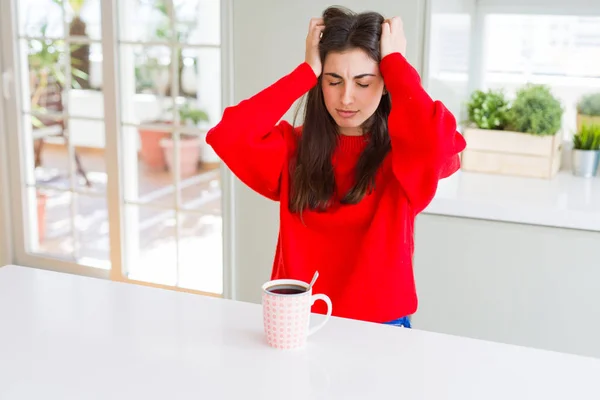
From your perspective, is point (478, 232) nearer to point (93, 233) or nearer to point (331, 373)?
point (331, 373)

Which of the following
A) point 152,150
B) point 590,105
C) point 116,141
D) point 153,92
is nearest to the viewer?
point 590,105

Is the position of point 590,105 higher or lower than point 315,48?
lower

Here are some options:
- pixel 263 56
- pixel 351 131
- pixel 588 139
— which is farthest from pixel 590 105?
pixel 351 131

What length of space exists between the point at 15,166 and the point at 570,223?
7.84 feet

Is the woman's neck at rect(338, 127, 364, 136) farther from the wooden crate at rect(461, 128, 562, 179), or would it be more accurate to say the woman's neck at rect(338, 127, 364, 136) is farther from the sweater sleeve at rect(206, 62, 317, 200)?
the wooden crate at rect(461, 128, 562, 179)

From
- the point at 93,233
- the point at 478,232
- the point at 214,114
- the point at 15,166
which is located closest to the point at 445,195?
the point at 478,232

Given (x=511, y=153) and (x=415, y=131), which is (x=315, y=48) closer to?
(x=415, y=131)

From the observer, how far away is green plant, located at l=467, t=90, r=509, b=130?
8.83ft

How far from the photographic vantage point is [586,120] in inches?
111

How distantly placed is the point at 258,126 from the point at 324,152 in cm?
15

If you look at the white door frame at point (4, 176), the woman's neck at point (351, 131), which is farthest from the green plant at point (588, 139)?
the white door frame at point (4, 176)

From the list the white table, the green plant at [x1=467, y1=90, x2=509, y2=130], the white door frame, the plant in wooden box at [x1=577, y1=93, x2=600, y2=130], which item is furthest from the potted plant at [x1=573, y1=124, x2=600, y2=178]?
the white door frame

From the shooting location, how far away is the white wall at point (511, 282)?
7.47 ft

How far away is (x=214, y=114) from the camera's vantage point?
24.0 feet
